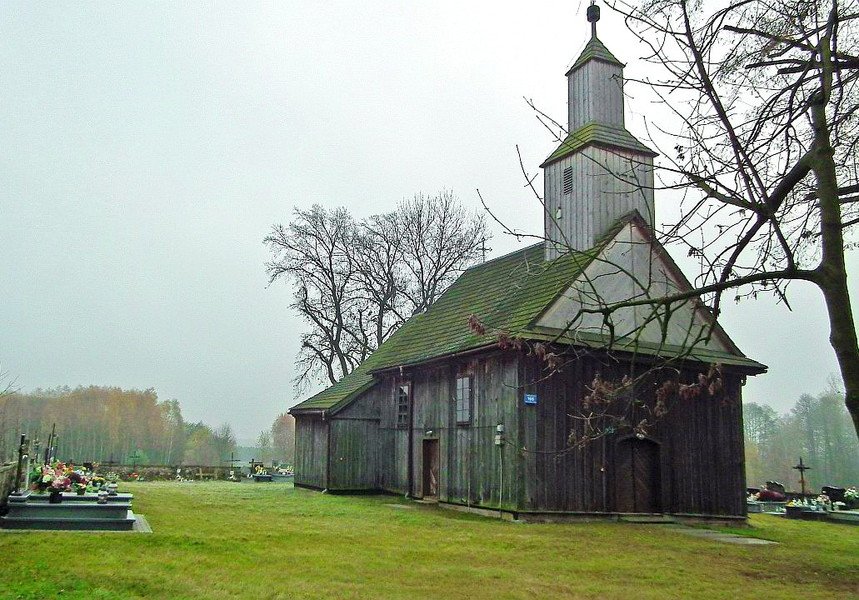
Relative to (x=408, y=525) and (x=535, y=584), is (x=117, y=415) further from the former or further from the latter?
(x=535, y=584)

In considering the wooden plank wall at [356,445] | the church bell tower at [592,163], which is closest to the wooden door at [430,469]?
the wooden plank wall at [356,445]

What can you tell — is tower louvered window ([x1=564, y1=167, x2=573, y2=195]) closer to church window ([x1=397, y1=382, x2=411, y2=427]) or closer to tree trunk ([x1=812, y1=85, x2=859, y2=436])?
church window ([x1=397, y1=382, x2=411, y2=427])

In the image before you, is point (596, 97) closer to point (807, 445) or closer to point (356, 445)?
point (356, 445)

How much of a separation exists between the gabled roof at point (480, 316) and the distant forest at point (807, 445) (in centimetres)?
4453

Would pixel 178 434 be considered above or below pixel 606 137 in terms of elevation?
below

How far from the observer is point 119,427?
7625 cm

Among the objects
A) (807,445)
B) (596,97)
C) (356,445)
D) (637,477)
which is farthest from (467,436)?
(807,445)

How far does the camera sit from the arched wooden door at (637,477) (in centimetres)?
2000

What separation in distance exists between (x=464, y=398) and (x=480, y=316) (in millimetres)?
3064

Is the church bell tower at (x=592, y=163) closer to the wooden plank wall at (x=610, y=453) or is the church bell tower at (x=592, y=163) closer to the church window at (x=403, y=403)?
the wooden plank wall at (x=610, y=453)

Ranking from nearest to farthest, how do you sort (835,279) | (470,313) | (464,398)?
(835,279) < (464,398) < (470,313)

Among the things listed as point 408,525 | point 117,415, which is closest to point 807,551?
point 408,525

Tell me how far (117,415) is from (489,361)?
67533 millimetres

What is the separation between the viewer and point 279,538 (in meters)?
13.9
